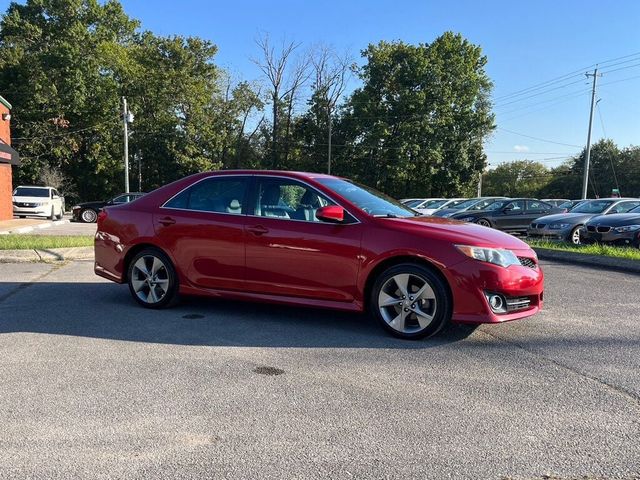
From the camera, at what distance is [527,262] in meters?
5.36

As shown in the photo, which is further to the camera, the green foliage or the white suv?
the green foliage

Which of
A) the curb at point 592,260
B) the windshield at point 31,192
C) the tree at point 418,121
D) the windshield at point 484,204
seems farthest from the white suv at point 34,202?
the tree at point 418,121

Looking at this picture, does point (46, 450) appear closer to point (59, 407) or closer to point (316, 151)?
point (59, 407)

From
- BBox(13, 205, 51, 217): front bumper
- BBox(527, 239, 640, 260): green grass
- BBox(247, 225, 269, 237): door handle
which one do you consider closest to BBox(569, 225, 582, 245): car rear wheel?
BBox(527, 239, 640, 260): green grass

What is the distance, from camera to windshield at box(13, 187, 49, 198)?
81.3 feet

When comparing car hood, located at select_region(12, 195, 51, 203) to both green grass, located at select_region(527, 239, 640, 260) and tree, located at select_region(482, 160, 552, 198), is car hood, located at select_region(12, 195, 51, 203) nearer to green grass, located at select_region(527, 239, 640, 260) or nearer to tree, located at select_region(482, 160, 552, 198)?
green grass, located at select_region(527, 239, 640, 260)

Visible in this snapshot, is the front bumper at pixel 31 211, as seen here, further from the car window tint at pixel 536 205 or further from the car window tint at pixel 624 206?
the car window tint at pixel 624 206

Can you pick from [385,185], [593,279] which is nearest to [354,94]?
[385,185]

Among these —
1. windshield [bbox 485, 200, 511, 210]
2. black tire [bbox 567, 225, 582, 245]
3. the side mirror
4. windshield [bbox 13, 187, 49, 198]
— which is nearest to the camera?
the side mirror

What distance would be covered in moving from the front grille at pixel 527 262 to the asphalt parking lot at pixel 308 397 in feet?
2.35

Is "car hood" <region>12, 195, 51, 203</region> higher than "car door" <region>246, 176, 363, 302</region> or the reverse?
higher

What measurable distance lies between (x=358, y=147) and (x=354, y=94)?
506 cm

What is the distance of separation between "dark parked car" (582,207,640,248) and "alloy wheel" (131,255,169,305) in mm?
10921

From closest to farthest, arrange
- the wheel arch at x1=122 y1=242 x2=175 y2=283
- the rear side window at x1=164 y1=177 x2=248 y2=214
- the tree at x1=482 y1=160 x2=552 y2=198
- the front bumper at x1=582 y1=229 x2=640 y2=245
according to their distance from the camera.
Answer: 1. the rear side window at x1=164 y1=177 x2=248 y2=214
2. the wheel arch at x1=122 y1=242 x2=175 y2=283
3. the front bumper at x1=582 y1=229 x2=640 y2=245
4. the tree at x1=482 y1=160 x2=552 y2=198
